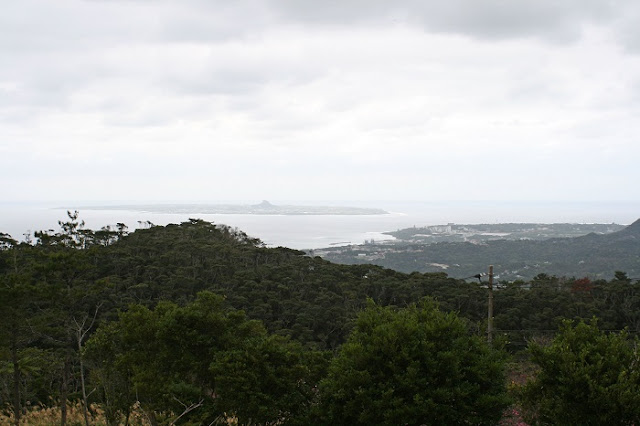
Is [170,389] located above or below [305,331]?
above

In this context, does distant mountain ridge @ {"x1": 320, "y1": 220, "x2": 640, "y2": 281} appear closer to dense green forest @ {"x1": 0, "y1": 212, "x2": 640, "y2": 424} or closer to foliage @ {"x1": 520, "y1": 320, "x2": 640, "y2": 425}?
foliage @ {"x1": 520, "y1": 320, "x2": 640, "y2": 425}

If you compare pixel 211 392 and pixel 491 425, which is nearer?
pixel 491 425

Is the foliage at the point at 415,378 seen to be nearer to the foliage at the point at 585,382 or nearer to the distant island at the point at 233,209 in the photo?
the foliage at the point at 585,382

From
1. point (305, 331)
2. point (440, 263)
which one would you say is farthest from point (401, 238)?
point (305, 331)

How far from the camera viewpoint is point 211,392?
793 cm

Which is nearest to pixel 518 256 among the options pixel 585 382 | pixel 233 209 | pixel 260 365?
pixel 585 382

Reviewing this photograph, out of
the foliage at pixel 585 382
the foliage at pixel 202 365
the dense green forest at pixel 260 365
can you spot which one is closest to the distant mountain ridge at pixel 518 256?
the foliage at pixel 585 382

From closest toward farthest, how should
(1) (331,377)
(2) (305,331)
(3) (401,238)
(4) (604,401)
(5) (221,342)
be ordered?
1. (4) (604,401)
2. (1) (331,377)
3. (5) (221,342)
4. (2) (305,331)
5. (3) (401,238)

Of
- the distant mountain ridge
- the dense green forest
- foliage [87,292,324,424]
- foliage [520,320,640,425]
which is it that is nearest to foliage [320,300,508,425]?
the dense green forest

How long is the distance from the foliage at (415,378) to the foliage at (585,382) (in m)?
0.54

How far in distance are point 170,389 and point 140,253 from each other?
1764 centimetres

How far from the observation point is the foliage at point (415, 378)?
6.52 meters

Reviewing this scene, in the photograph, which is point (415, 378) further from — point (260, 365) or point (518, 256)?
point (518, 256)

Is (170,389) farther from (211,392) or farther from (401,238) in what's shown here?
(401,238)
